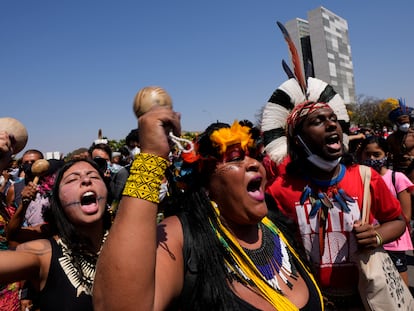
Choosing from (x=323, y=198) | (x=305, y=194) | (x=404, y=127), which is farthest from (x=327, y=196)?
(x=404, y=127)

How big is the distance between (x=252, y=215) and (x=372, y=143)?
3.51m

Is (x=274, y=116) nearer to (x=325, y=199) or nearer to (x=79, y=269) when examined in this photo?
(x=325, y=199)

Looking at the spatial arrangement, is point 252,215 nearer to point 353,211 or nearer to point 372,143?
point 353,211

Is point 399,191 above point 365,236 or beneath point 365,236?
beneath

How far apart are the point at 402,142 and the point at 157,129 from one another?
205 inches

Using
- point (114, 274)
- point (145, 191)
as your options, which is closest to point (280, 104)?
point (145, 191)

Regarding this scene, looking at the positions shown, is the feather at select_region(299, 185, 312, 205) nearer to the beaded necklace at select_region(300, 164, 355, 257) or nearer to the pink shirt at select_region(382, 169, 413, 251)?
the beaded necklace at select_region(300, 164, 355, 257)

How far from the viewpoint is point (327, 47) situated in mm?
52906

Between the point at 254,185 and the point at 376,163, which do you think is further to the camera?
the point at 376,163

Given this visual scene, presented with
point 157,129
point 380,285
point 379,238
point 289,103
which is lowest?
point 380,285

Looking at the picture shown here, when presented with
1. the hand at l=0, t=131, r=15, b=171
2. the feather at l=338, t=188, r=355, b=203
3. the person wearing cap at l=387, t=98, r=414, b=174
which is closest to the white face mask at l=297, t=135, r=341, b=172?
the feather at l=338, t=188, r=355, b=203

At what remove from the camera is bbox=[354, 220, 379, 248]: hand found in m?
2.07

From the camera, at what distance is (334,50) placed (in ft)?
182

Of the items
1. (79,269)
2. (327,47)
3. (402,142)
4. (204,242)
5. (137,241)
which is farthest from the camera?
(327,47)
